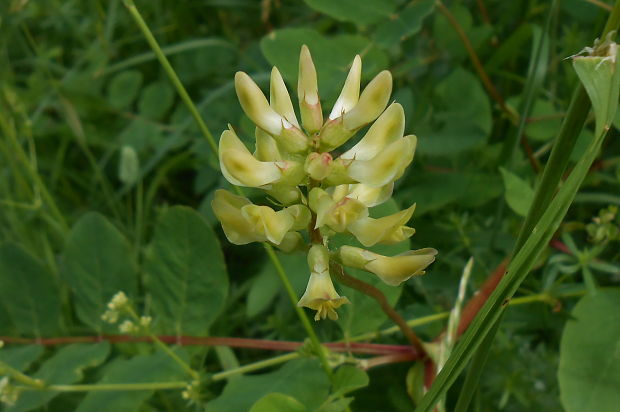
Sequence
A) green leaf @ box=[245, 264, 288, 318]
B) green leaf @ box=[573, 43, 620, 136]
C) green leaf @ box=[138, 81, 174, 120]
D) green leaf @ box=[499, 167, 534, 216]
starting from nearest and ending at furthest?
green leaf @ box=[573, 43, 620, 136], green leaf @ box=[499, 167, 534, 216], green leaf @ box=[245, 264, 288, 318], green leaf @ box=[138, 81, 174, 120]

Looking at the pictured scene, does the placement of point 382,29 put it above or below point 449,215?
above

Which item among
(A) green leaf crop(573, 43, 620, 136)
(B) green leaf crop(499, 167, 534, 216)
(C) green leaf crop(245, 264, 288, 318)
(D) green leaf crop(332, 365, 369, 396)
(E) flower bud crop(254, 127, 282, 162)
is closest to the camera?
(A) green leaf crop(573, 43, 620, 136)

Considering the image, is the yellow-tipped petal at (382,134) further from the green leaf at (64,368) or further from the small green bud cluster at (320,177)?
the green leaf at (64,368)

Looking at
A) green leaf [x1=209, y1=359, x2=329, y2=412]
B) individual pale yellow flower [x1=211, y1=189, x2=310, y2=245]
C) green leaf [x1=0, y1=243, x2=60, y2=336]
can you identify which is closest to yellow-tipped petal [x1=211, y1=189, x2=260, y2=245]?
individual pale yellow flower [x1=211, y1=189, x2=310, y2=245]

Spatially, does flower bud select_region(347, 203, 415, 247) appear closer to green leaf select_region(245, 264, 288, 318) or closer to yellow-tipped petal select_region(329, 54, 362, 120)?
yellow-tipped petal select_region(329, 54, 362, 120)

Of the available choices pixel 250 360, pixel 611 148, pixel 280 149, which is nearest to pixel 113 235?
pixel 250 360

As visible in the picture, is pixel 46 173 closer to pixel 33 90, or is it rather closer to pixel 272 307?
pixel 33 90
